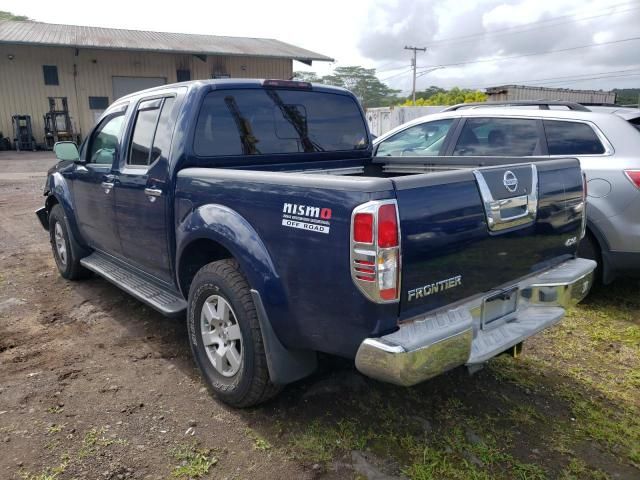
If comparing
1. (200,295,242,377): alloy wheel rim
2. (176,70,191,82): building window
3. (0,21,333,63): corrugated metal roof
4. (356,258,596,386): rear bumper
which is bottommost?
(200,295,242,377): alloy wheel rim

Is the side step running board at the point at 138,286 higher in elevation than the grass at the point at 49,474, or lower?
higher

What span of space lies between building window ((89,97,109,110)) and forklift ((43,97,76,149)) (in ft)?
4.47

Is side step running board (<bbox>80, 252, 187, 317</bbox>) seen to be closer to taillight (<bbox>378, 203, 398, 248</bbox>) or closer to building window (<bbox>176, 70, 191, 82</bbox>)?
taillight (<bbox>378, 203, 398, 248</bbox>)

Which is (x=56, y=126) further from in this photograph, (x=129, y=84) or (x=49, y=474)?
(x=49, y=474)

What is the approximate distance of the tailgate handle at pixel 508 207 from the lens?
2.60m

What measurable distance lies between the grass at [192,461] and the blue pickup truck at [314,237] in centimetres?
38

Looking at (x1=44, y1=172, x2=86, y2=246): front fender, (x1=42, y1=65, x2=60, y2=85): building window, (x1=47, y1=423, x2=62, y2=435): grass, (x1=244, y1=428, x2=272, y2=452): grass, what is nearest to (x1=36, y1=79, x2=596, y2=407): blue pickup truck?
(x1=244, y1=428, x2=272, y2=452): grass

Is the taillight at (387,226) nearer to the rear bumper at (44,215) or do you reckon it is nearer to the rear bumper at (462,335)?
the rear bumper at (462,335)

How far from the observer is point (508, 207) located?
272cm

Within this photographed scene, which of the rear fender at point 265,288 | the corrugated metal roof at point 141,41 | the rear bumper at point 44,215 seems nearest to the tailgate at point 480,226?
the rear fender at point 265,288

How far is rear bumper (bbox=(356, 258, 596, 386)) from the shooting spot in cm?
221

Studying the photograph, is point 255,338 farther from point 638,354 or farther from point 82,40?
point 82,40

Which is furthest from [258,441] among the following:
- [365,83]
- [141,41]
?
[365,83]

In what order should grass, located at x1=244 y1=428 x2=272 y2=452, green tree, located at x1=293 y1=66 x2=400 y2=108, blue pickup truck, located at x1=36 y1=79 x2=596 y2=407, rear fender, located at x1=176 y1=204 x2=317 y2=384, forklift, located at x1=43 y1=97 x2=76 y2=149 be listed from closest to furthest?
blue pickup truck, located at x1=36 y1=79 x2=596 y2=407
rear fender, located at x1=176 y1=204 x2=317 y2=384
grass, located at x1=244 y1=428 x2=272 y2=452
forklift, located at x1=43 y1=97 x2=76 y2=149
green tree, located at x1=293 y1=66 x2=400 y2=108
